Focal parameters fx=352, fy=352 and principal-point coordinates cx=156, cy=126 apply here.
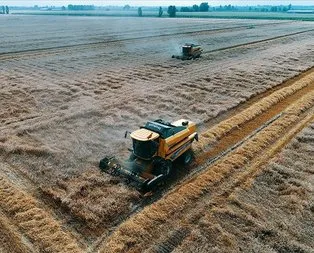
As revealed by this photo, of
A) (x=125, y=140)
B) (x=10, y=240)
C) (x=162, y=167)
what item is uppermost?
(x=162, y=167)

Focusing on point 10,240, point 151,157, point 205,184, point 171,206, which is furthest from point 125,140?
point 10,240

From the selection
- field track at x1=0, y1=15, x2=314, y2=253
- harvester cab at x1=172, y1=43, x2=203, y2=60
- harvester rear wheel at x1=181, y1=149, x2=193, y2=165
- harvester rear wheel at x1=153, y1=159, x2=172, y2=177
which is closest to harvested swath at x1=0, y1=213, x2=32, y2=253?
field track at x1=0, y1=15, x2=314, y2=253

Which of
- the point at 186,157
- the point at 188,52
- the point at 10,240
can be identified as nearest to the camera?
the point at 10,240

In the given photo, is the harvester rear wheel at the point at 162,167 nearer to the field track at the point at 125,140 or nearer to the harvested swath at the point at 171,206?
the field track at the point at 125,140

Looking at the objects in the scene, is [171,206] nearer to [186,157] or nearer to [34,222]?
[186,157]

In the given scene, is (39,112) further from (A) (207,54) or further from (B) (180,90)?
(A) (207,54)

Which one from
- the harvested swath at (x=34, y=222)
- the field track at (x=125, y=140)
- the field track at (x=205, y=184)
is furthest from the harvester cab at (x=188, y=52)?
the harvested swath at (x=34, y=222)
